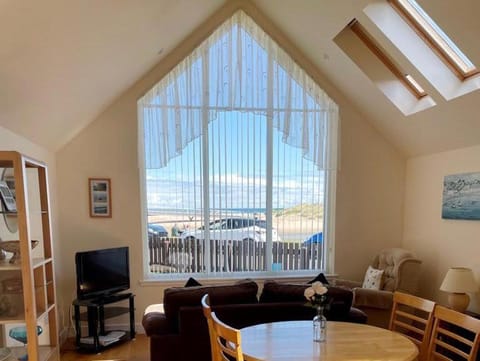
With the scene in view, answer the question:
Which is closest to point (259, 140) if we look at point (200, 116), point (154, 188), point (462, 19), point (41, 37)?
point (200, 116)

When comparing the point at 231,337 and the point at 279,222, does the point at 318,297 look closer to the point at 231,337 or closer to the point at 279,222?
the point at 231,337

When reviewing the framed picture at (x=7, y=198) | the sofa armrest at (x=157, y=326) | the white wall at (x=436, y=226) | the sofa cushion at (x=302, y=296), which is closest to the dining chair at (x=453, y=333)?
the sofa cushion at (x=302, y=296)

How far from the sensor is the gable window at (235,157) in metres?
4.31

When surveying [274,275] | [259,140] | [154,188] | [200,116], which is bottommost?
[274,275]

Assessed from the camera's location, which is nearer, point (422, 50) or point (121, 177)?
point (422, 50)

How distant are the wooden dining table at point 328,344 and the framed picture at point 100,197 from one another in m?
2.60

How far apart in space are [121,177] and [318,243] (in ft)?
9.10

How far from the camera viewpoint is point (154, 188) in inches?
174

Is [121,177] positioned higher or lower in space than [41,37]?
lower

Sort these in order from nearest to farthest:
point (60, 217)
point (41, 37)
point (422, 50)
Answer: point (41, 37) < point (422, 50) < point (60, 217)

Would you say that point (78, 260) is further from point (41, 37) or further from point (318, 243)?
point (318, 243)

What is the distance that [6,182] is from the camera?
2.03m

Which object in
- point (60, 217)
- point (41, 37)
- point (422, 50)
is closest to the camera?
point (41, 37)

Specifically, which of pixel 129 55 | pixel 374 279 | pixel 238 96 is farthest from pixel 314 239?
pixel 129 55
